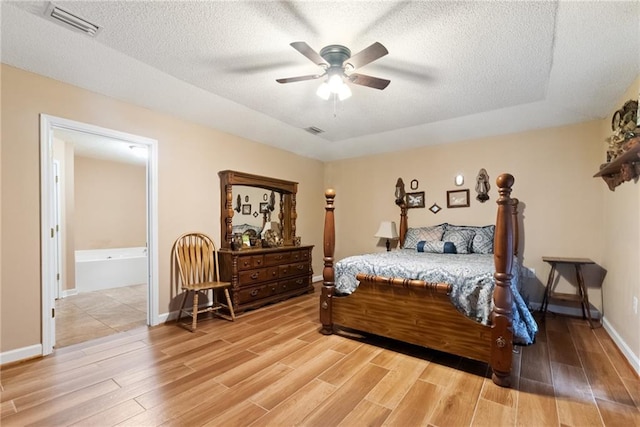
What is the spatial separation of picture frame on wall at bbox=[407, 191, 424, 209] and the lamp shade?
0.42 metres

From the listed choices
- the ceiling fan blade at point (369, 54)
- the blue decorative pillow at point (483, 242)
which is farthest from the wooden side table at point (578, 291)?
→ the ceiling fan blade at point (369, 54)

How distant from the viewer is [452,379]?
2080 millimetres

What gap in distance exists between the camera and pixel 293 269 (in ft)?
14.3

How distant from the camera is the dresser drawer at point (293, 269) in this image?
4.18 m

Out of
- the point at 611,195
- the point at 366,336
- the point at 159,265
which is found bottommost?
the point at 366,336

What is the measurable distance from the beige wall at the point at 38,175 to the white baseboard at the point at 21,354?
4 centimetres

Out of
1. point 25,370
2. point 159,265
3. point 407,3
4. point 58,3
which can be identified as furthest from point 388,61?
point 25,370

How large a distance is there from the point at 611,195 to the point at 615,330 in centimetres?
135

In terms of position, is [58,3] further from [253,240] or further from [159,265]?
[253,240]

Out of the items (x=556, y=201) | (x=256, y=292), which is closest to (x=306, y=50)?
(x=256, y=292)

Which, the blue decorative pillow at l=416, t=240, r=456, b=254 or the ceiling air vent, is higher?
the ceiling air vent

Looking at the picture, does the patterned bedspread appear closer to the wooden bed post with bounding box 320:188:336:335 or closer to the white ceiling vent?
the wooden bed post with bounding box 320:188:336:335

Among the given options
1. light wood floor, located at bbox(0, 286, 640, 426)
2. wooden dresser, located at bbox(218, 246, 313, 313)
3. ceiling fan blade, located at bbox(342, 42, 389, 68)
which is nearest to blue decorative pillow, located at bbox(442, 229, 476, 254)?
light wood floor, located at bbox(0, 286, 640, 426)

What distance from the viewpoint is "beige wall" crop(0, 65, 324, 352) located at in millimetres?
2324
